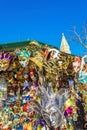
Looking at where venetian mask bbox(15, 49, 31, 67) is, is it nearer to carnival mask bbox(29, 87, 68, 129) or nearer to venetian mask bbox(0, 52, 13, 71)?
venetian mask bbox(0, 52, 13, 71)

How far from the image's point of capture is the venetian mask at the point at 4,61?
1506 centimetres

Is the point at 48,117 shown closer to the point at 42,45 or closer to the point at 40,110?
→ the point at 40,110

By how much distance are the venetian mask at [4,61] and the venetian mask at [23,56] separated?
0.32 metres

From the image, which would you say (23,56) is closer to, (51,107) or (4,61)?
(4,61)

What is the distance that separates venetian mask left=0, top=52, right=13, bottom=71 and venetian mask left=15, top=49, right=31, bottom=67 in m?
0.32

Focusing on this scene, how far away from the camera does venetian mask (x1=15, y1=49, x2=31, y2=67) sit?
14875mm

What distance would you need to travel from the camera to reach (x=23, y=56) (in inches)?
590

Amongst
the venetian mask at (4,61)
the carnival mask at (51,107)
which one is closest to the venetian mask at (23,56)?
the venetian mask at (4,61)

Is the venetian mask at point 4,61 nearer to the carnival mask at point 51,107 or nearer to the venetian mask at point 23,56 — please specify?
the venetian mask at point 23,56

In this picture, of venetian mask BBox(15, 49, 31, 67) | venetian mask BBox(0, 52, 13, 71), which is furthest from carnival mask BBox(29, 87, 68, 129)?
venetian mask BBox(0, 52, 13, 71)

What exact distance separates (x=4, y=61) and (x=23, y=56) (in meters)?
0.71

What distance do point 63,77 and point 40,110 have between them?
1747mm

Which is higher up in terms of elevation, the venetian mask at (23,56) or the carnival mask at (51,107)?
the venetian mask at (23,56)

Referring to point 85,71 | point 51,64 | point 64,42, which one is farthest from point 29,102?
point 64,42
